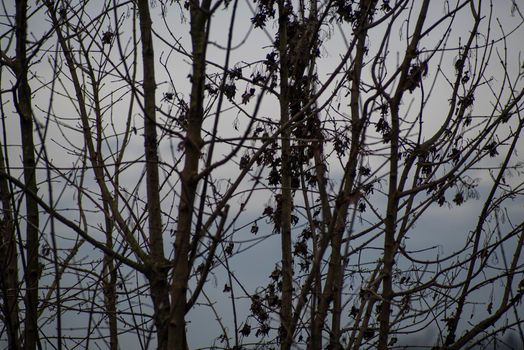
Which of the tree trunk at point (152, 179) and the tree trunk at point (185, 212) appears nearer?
the tree trunk at point (185, 212)

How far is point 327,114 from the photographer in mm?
4582

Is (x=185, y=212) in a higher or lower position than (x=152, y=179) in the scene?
lower

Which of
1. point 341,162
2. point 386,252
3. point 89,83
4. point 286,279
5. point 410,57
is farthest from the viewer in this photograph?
point 89,83

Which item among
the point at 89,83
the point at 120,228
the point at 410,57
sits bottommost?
the point at 120,228

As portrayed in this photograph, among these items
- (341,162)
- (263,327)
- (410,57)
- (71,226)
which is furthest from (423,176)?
(71,226)

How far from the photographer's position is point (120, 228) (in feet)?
9.64

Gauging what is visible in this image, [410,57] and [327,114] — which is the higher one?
[327,114]

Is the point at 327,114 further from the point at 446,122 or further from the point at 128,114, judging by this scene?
the point at 128,114

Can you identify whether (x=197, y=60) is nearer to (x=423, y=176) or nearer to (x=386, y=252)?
(x=386, y=252)

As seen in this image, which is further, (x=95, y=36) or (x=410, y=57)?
(x=95, y=36)

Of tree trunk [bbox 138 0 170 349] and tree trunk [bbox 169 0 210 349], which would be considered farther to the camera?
tree trunk [bbox 138 0 170 349]

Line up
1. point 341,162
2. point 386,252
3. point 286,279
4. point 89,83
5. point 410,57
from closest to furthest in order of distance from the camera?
point 410,57, point 386,252, point 341,162, point 286,279, point 89,83

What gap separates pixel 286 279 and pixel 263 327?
92 centimetres

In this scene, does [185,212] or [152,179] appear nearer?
[185,212]
